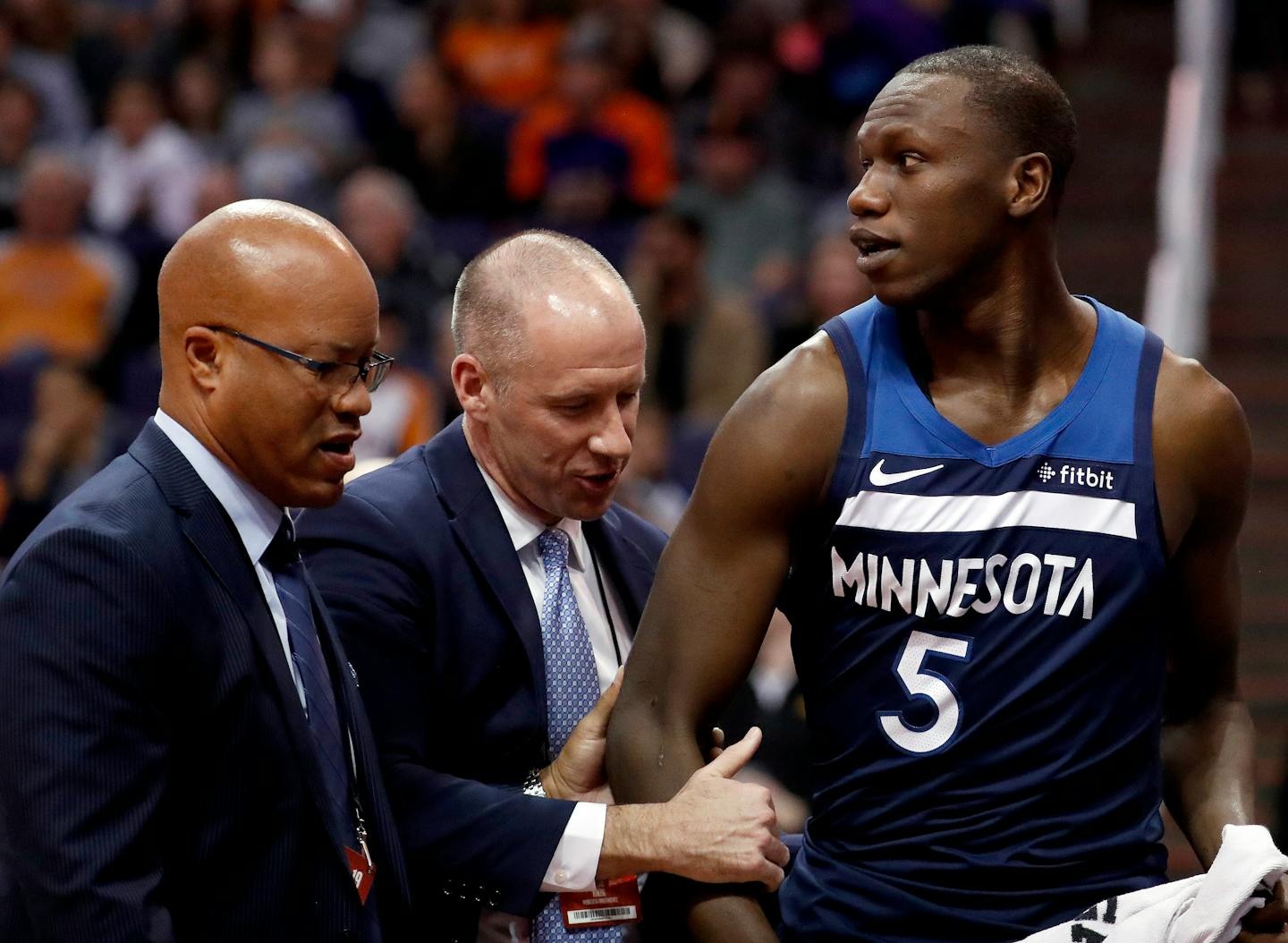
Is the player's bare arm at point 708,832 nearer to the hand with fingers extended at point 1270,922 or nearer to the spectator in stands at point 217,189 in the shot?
the hand with fingers extended at point 1270,922

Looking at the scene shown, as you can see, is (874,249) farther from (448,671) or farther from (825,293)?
(825,293)

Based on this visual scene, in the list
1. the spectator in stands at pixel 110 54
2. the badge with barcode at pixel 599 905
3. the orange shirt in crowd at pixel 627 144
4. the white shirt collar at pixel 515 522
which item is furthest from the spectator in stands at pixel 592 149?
the badge with barcode at pixel 599 905

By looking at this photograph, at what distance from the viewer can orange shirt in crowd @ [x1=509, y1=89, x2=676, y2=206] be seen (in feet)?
27.4

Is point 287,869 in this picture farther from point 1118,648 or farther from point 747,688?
point 747,688

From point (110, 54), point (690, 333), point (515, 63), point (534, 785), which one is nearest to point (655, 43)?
point (515, 63)

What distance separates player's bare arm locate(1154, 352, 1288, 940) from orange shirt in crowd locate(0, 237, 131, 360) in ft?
20.9

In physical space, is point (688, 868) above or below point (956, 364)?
below

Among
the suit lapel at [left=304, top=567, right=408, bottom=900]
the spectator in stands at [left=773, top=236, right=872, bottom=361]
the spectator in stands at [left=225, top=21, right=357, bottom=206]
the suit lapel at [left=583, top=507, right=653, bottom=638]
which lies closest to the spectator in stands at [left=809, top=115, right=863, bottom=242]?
the spectator in stands at [left=773, top=236, right=872, bottom=361]

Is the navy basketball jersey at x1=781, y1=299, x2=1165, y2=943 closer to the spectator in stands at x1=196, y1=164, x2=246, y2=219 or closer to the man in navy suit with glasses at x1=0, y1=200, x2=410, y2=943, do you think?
the man in navy suit with glasses at x1=0, y1=200, x2=410, y2=943

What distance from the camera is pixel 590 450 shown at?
274 centimetres

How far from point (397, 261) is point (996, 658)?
5.45 meters

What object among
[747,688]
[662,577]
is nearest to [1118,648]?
[662,577]

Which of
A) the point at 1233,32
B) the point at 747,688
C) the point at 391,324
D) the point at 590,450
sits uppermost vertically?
the point at 1233,32

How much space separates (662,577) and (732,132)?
600 cm
